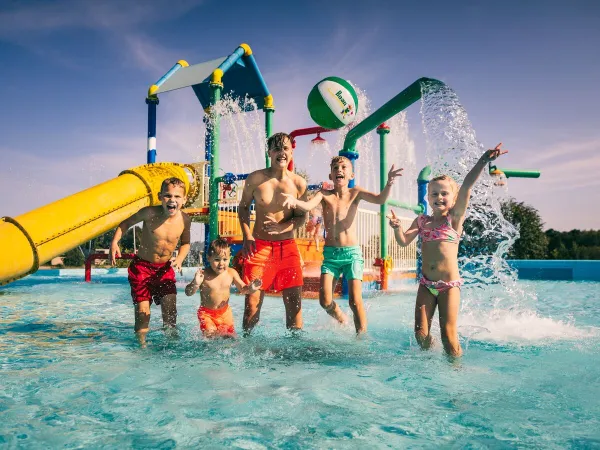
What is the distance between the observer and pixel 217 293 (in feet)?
13.0

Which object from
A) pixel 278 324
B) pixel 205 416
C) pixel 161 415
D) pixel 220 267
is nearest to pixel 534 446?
pixel 205 416

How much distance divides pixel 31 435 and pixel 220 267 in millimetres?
2164

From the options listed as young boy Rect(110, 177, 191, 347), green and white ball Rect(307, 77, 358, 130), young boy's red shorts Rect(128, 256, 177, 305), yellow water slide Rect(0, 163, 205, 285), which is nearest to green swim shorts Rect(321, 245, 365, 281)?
young boy Rect(110, 177, 191, 347)

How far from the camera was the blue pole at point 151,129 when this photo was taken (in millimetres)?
10453

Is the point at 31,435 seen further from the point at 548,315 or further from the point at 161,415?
the point at 548,315

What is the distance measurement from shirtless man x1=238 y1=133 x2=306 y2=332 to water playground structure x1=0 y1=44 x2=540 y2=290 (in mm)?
2018

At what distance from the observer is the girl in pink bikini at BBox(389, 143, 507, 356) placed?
3301 mm

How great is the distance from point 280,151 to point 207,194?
6.11 meters

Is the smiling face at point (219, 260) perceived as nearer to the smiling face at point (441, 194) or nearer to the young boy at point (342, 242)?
the young boy at point (342, 242)

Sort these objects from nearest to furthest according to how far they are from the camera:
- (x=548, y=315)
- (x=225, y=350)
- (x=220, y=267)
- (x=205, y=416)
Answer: (x=205, y=416)
(x=225, y=350)
(x=220, y=267)
(x=548, y=315)

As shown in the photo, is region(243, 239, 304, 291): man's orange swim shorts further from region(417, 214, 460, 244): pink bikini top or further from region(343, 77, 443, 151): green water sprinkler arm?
region(343, 77, 443, 151): green water sprinkler arm

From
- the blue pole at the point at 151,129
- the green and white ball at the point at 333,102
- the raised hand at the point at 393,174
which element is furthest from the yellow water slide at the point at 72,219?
the raised hand at the point at 393,174

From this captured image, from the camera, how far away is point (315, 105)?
5.70m

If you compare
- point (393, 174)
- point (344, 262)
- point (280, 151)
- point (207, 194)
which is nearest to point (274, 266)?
point (344, 262)
